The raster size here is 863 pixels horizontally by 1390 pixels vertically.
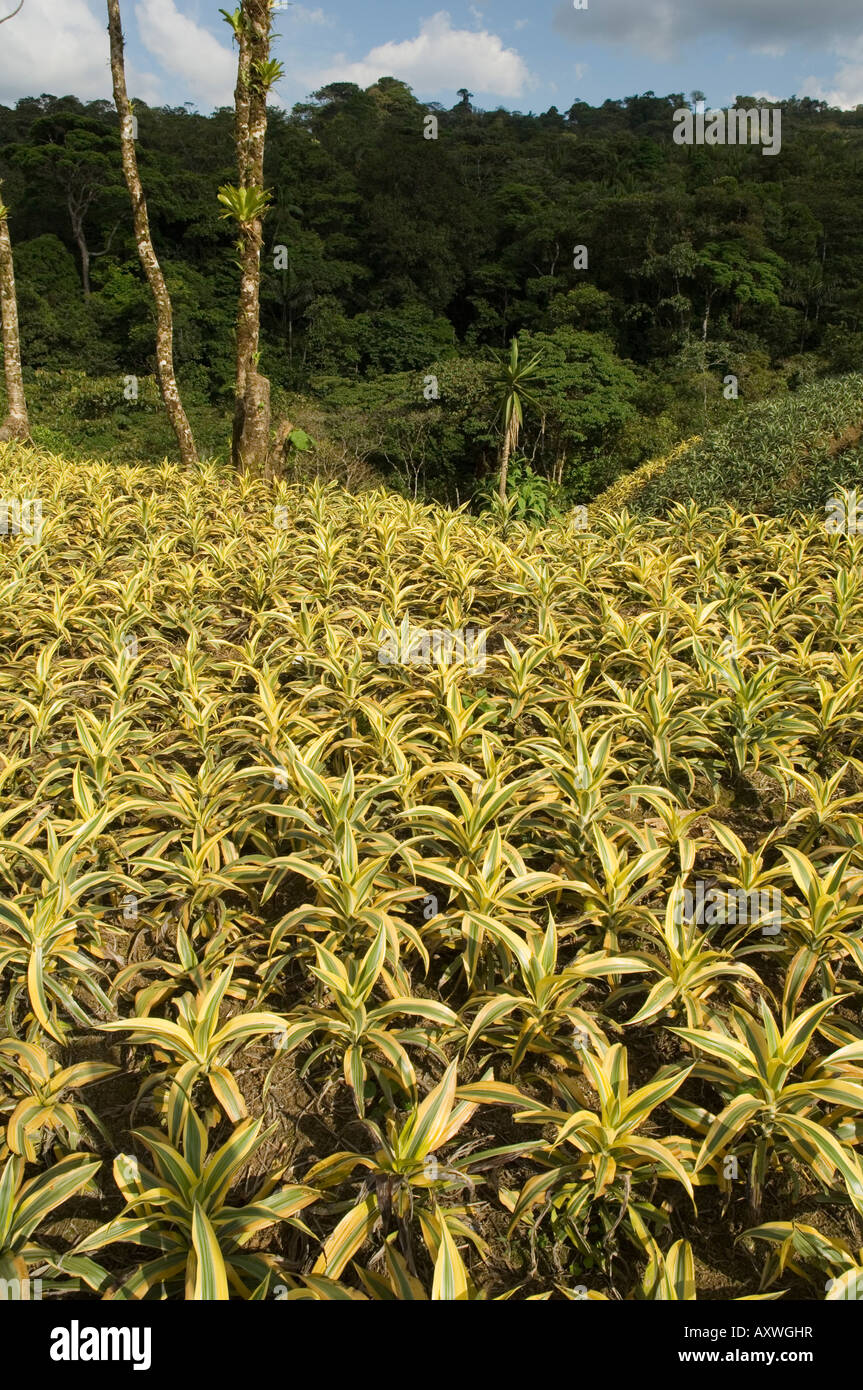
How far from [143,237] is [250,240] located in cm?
169

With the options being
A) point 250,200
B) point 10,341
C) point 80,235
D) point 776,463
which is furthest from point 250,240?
point 80,235

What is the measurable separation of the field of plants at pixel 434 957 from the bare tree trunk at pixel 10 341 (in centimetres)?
663

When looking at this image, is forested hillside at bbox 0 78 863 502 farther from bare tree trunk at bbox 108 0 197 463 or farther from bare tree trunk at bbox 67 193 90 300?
bare tree trunk at bbox 108 0 197 463

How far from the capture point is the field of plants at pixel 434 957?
142 centimetres

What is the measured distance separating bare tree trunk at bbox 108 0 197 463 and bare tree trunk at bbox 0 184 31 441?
4.93 ft

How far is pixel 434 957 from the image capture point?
202cm

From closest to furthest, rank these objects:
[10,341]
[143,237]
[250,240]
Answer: [250,240]
[143,237]
[10,341]

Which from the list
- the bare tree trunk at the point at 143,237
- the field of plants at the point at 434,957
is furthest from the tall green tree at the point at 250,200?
the field of plants at the point at 434,957

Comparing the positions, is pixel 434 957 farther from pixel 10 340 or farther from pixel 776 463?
pixel 10 340

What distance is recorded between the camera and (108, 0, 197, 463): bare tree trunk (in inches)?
296

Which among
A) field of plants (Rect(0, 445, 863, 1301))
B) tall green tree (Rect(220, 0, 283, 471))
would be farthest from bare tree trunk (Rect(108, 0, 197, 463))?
field of plants (Rect(0, 445, 863, 1301))

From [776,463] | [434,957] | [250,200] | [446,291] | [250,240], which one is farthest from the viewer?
[446,291]

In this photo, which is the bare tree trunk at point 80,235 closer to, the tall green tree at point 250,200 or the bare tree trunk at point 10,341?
the bare tree trunk at point 10,341
